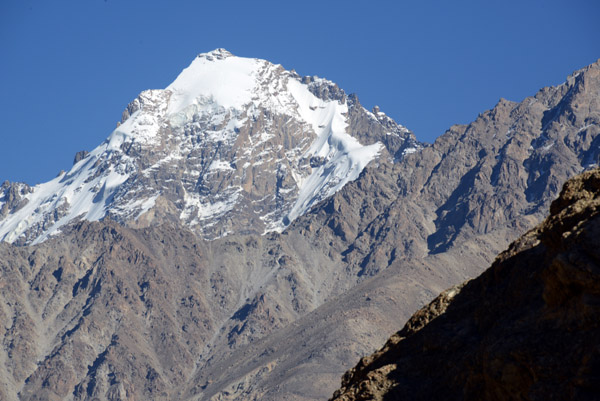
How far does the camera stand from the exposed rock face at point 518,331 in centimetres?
2064

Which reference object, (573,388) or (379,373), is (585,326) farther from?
(379,373)

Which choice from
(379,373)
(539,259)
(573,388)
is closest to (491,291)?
(539,259)

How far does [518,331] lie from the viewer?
2267 centimetres

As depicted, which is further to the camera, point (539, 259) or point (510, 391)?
point (539, 259)

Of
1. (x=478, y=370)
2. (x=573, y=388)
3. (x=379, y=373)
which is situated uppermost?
(x=379, y=373)

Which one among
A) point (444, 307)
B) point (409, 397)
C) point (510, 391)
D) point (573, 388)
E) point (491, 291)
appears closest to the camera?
point (573, 388)

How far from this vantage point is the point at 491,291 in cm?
2775

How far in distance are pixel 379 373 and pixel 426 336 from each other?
181 cm

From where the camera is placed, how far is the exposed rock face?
813 inches

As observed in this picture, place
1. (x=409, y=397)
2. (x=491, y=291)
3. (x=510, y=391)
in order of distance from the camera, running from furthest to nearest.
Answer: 1. (x=491, y=291)
2. (x=409, y=397)
3. (x=510, y=391)

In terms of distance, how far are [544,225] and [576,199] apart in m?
1.07

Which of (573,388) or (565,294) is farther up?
(565,294)

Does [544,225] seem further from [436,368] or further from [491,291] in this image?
[436,368]

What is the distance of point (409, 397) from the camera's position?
25.9 meters
